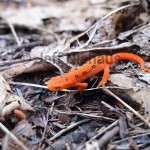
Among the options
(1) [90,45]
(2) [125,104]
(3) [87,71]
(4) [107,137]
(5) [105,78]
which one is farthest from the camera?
(1) [90,45]

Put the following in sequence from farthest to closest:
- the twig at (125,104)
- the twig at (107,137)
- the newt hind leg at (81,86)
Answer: the newt hind leg at (81,86), the twig at (125,104), the twig at (107,137)

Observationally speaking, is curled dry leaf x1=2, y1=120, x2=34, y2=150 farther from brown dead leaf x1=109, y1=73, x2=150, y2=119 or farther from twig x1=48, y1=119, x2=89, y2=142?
brown dead leaf x1=109, y1=73, x2=150, y2=119

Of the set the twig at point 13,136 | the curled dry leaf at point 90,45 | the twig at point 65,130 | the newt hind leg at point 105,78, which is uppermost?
the curled dry leaf at point 90,45

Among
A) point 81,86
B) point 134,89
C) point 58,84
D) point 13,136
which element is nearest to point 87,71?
point 81,86

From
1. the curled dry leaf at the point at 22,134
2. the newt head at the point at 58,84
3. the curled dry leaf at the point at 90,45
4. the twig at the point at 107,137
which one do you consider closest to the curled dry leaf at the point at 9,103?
the curled dry leaf at the point at 22,134

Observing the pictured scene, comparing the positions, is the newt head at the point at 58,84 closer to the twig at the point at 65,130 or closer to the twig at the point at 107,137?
the twig at the point at 65,130

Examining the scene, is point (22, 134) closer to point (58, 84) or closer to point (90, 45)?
point (58, 84)

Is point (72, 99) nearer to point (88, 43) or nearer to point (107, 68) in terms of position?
point (107, 68)

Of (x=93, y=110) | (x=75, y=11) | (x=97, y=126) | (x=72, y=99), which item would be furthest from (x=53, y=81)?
(x=75, y=11)
